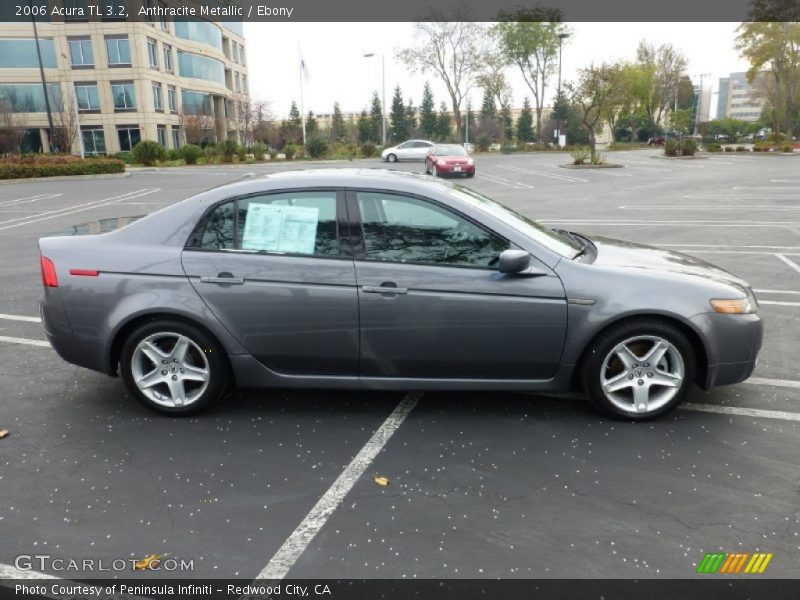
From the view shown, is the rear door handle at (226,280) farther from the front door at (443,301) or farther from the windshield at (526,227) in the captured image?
the windshield at (526,227)

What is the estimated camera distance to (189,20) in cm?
5788

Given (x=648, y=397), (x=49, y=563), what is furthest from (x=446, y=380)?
(x=49, y=563)

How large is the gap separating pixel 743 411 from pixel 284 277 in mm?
3135

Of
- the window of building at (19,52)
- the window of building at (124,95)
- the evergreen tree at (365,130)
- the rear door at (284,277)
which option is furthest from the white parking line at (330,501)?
the evergreen tree at (365,130)

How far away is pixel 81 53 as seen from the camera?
165 ft

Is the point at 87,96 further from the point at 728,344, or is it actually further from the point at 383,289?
the point at 728,344

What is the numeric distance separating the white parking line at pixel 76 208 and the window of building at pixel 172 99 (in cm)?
3400

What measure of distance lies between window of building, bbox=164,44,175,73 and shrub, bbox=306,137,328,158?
18.4 metres

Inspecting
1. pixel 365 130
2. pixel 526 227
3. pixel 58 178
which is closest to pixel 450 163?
pixel 58 178

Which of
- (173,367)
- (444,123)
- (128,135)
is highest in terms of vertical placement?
(444,123)

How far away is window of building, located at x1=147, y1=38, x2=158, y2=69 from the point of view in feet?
168

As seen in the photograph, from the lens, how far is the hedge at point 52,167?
2953 cm

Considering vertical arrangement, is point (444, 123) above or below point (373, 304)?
above

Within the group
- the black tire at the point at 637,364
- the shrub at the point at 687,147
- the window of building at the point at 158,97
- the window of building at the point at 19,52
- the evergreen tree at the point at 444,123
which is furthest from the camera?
the evergreen tree at the point at 444,123
